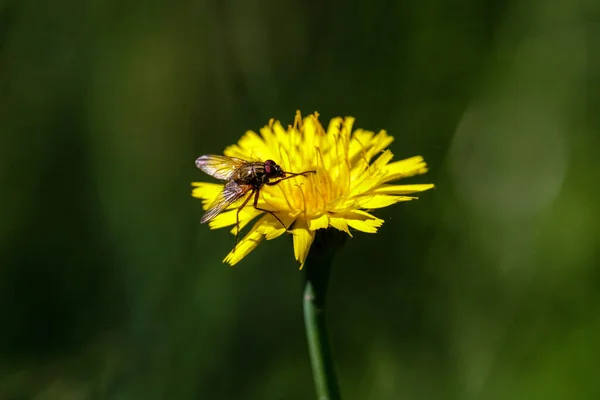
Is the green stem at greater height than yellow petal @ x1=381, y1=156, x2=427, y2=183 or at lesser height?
lesser

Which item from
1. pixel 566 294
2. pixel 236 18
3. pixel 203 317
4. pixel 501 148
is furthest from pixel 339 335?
pixel 236 18

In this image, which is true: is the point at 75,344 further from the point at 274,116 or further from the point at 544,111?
the point at 544,111

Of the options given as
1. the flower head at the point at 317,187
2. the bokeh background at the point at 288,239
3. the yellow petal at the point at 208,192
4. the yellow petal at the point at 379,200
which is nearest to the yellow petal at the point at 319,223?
the flower head at the point at 317,187

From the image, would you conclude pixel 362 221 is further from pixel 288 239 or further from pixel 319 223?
pixel 288 239

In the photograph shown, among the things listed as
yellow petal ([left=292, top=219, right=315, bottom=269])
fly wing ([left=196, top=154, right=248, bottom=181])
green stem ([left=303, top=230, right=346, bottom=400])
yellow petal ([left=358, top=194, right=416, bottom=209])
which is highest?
fly wing ([left=196, top=154, right=248, bottom=181])

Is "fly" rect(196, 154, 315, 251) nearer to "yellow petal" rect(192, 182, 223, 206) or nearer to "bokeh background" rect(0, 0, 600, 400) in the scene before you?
"yellow petal" rect(192, 182, 223, 206)

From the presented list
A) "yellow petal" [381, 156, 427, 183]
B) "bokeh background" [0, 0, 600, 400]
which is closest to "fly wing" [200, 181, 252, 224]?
"yellow petal" [381, 156, 427, 183]

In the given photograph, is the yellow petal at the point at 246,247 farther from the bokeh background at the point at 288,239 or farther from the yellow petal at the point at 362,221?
the bokeh background at the point at 288,239
